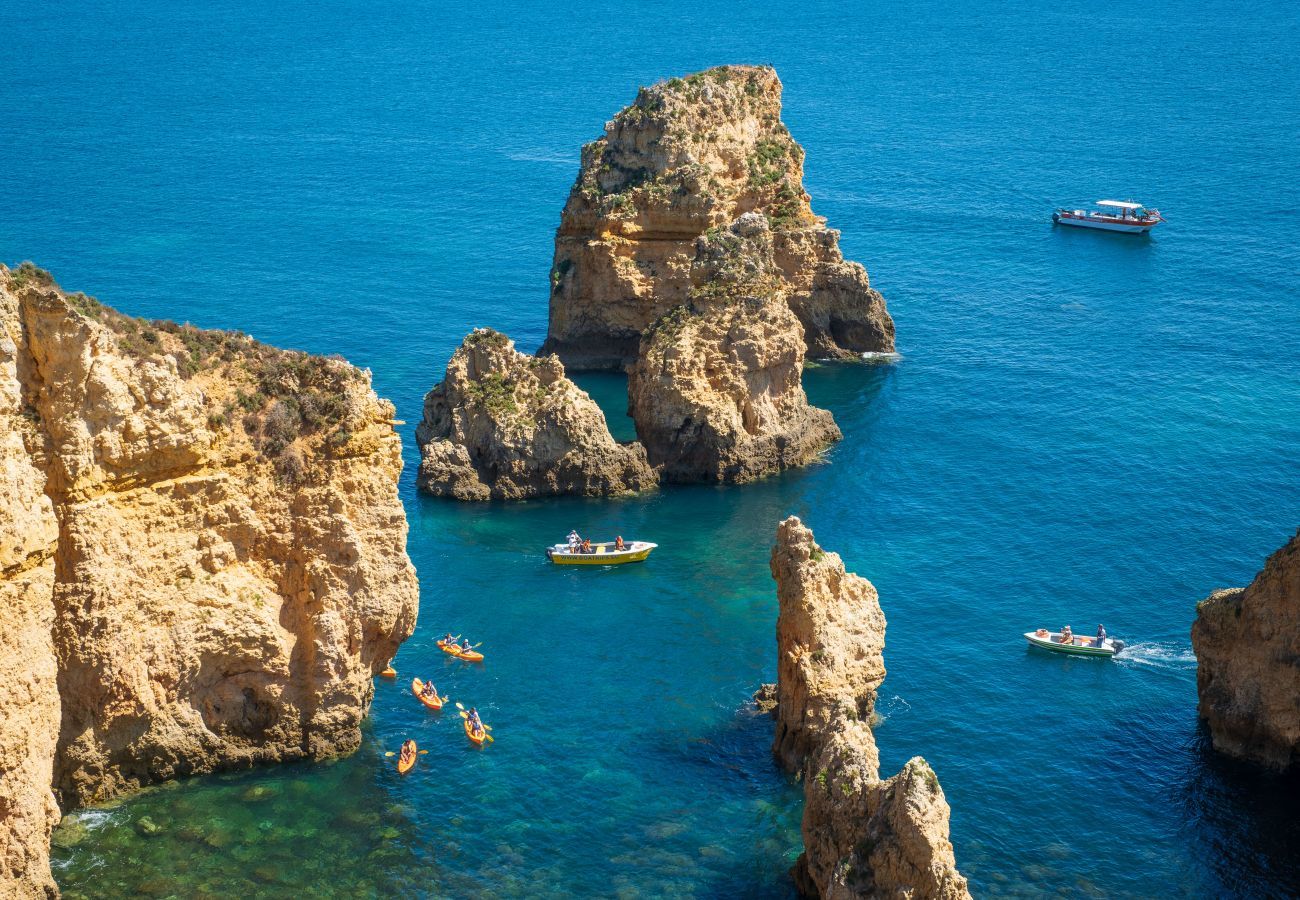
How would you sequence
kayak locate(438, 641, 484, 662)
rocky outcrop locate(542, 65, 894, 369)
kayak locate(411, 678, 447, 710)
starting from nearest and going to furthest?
kayak locate(411, 678, 447, 710) → kayak locate(438, 641, 484, 662) → rocky outcrop locate(542, 65, 894, 369)

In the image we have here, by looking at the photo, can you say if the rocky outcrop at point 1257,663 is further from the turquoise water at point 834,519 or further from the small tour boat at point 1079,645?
the small tour boat at point 1079,645

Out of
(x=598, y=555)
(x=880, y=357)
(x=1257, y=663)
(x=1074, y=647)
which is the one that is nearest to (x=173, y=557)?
(x=598, y=555)

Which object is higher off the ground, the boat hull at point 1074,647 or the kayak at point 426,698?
the boat hull at point 1074,647

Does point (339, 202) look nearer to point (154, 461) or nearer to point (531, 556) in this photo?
point (531, 556)

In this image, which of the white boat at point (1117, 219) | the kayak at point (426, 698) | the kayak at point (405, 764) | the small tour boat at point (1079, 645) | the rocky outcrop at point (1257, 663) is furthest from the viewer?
the white boat at point (1117, 219)

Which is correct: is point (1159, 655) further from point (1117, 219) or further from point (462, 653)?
point (1117, 219)

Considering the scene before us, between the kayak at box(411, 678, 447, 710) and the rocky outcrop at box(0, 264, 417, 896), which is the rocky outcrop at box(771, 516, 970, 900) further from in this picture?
the rocky outcrop at box(0, 264, 417, 896)

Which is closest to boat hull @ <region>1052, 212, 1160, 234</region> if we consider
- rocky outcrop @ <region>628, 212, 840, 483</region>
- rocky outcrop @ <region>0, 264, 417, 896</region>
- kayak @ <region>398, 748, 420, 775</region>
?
rocky outcrop @ <region>628, 212, 840, 483</region>

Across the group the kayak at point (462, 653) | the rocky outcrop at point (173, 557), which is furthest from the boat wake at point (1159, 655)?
the rocky outcrop at point (173, 557)
